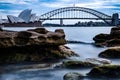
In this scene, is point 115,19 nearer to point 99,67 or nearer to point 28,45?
point 28,45

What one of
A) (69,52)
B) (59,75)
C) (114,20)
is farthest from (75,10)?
(59,75)

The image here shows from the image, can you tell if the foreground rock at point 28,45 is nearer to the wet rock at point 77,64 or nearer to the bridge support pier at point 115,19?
the wet rock at point 77,64

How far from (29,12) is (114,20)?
42342 millimetres

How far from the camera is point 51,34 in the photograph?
31281 millimetres

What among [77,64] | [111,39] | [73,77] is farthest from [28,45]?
[111,39]

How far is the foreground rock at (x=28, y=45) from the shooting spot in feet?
94.2

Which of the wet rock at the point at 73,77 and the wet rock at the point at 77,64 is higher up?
the wet rock at the point at 73,77

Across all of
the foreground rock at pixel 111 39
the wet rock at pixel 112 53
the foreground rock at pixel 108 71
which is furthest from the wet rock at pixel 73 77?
the foreground rock at pixel 111 39

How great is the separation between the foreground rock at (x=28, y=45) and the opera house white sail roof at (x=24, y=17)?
116123mm

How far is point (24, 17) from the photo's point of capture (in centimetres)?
15488

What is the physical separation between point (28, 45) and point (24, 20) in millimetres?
128561

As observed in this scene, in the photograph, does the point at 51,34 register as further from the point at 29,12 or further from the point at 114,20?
the point at 114,20

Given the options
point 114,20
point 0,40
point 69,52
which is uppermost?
point 0,40

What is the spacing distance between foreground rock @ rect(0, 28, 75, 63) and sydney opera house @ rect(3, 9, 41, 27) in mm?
118223
